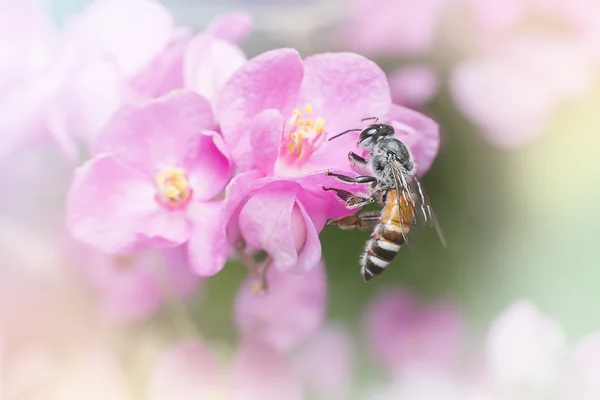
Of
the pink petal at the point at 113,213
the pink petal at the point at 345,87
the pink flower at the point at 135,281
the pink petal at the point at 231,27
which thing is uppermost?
the pink petal at the point at 231,27

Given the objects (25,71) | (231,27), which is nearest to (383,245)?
(231,27)

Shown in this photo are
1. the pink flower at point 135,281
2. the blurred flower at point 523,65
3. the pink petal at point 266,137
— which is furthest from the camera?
the blurred flower at point 523,65

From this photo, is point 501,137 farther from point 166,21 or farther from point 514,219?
point 166,21

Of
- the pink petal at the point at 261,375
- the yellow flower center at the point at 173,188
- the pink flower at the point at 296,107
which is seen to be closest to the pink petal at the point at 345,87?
the pink flower at the point at 296,107

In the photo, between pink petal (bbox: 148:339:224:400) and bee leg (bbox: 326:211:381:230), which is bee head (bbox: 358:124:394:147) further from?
pink petal (bbox: 148:339:224:400)

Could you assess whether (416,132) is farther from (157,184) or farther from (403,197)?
(157,184)

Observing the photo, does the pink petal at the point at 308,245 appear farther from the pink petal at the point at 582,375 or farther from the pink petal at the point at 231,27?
the pink petal at the point at 582,375

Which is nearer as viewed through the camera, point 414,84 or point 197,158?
point 197,158
